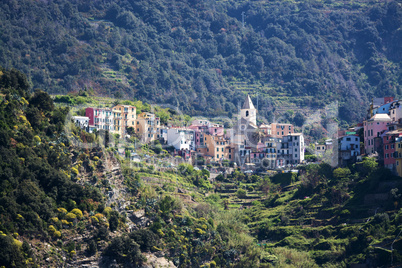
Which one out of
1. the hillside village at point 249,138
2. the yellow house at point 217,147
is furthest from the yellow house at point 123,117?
the yellow house at point 217,147

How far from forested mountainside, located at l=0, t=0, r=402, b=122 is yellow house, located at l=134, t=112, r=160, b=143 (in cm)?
3465

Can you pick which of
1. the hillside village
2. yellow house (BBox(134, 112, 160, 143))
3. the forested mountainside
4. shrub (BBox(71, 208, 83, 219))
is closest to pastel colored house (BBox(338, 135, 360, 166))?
the hillside village

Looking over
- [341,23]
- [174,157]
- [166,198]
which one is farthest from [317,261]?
[341,23]

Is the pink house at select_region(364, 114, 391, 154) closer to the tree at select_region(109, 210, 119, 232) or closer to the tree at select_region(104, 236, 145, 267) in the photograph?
the tree at select_region(104, 236, 145, 267)

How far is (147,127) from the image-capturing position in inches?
3853

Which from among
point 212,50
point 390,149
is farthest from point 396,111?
point 212,50

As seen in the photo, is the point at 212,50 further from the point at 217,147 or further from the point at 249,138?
the point at 217,147

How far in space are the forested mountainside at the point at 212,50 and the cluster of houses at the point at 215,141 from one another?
35270mm

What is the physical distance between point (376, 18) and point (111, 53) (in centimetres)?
7110

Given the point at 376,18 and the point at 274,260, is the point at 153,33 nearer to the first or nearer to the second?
the point at 376,18

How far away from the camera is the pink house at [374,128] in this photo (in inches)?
3260

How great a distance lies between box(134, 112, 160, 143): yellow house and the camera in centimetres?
9669

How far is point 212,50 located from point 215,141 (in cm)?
8153

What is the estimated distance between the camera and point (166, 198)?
249ft
